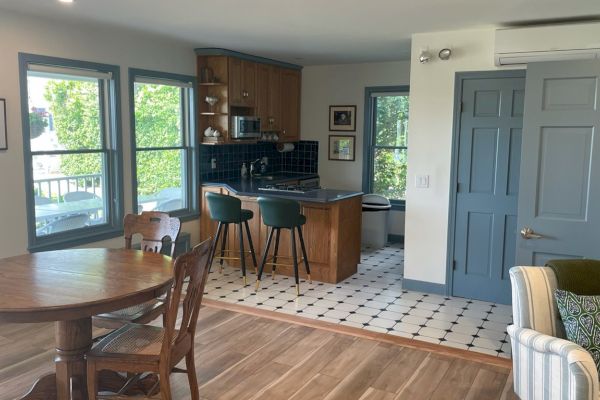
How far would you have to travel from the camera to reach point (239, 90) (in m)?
6.23

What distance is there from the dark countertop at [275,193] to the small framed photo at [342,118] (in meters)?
1.03

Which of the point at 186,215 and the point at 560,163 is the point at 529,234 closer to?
the point at 560,163

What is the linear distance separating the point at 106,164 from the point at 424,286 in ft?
10.6

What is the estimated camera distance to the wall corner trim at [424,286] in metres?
5.05

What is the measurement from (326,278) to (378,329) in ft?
4.38

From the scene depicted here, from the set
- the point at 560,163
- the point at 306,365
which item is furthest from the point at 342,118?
the point at 306,365

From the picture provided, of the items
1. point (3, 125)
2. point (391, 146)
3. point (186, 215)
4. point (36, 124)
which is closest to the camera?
point (3, 125)

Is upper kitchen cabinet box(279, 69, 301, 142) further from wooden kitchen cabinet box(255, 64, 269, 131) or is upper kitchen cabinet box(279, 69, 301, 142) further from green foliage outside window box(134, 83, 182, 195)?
green foliage outside window box(134, 83, 182, 195)

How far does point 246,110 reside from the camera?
21.6 feet

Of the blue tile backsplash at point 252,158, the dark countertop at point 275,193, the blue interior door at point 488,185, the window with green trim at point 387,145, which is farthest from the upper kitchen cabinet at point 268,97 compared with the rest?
the blue interior door at point 488,185

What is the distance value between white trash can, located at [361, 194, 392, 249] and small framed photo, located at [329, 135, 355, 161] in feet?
2.20

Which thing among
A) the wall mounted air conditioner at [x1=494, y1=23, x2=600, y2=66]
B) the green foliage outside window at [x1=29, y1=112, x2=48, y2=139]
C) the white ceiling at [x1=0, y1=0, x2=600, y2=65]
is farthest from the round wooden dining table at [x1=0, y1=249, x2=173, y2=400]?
the wall mounted air conditioner at [x1=494, y1=23, x2=600, y2=66]

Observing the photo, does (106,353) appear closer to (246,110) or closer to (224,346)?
(224,346)

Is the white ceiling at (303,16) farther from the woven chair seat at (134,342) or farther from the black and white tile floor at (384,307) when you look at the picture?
the black and white tile floor at (384,307)
